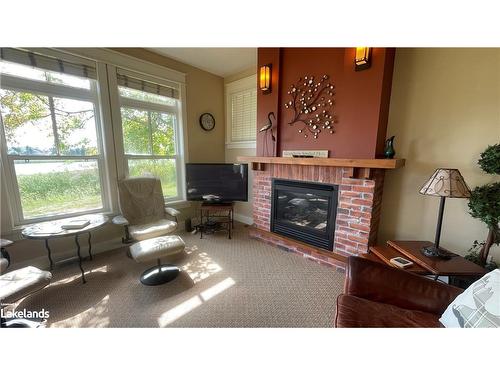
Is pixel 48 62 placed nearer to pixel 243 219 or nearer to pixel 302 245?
pixel 243 219

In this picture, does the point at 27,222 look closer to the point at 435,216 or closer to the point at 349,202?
the point at 349,202

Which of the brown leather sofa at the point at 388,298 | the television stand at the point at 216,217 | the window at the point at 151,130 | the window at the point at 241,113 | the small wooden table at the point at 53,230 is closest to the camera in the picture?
the brown leather sofa at the point at 388,298

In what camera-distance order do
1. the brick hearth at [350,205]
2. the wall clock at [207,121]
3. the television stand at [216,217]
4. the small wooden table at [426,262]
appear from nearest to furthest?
the small wooden table at [426,262]
the brick hearth at [350,205]
the television stand at [216,217]
the wall clock at [207,121]

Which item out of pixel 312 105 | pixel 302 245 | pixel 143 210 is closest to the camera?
pixel 312 105

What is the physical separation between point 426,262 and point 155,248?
223 cm

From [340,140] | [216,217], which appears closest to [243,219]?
[216,217]

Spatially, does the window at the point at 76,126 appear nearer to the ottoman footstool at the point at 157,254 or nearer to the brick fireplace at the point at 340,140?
the ottoman footstool at the point at 157,254

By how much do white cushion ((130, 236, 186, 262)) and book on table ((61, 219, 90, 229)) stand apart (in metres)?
0.54

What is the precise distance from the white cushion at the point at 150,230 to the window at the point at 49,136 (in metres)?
0.71

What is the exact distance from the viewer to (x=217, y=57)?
113 inches

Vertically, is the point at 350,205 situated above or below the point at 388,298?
above

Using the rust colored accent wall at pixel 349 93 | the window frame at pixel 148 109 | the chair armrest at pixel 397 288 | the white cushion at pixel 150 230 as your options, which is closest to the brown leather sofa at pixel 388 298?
the chair armrest at pixel 397 288

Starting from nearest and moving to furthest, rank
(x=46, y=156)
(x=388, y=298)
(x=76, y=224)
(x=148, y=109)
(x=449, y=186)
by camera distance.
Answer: (x=388, y=298) < (x=449, y=186) < (x=76, y=224) < (x=46, y=156) < (x=148, y=109)

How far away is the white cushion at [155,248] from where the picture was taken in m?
1.77
